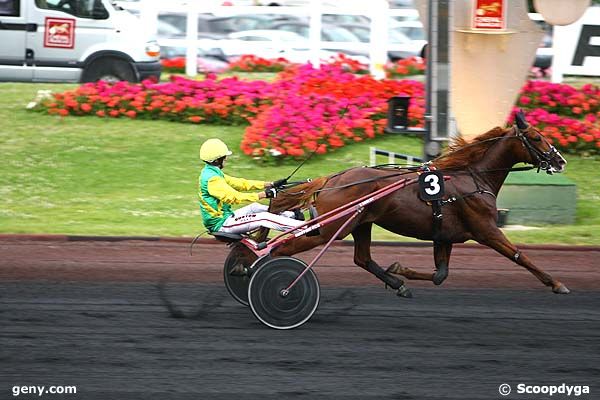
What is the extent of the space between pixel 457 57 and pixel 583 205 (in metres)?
2.40

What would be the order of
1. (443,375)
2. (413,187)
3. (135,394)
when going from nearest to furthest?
(135,394)
(443,375)
(413,187)

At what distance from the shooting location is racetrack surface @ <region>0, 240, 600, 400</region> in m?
6.73

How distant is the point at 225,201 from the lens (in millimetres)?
→ 8180

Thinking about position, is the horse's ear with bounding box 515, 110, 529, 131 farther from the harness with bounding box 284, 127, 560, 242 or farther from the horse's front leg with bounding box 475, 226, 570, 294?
the horse's front leg with bounding box 475, 226, 570, 294

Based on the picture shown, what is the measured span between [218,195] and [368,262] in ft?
4.91

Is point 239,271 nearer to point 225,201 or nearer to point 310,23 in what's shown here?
point 225,201

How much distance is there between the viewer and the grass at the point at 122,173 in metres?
12.4

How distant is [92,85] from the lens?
1683 centimetres

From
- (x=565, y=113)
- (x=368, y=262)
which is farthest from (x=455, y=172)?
(x=565, y=113)

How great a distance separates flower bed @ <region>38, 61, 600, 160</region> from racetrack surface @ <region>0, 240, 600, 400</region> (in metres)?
4.17

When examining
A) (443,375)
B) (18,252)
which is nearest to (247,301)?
(443,375)

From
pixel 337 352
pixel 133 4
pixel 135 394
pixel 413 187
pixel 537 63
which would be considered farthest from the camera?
pixel 133 4

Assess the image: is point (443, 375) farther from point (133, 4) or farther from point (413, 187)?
point (133, 4)
